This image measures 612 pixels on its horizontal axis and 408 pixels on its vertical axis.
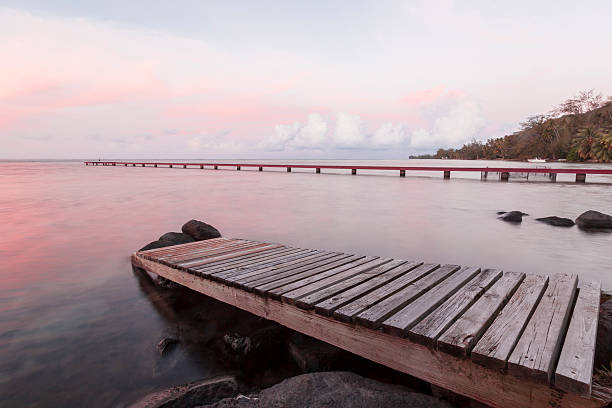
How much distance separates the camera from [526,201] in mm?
15820

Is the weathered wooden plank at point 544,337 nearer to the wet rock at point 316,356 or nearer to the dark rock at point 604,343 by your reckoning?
the dark rock at point 604,343

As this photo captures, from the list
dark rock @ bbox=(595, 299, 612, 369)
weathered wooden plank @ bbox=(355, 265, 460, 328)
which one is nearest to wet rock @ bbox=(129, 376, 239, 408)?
weathered wooden plank @ bbox=(355, 265, 460, 328)

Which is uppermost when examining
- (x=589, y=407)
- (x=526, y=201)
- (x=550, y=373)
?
(x=550, y=373)

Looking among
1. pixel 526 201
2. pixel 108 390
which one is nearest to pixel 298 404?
pixel 108 390

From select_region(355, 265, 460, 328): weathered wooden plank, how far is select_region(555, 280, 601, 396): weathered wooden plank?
1062mm

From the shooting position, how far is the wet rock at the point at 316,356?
2.96m

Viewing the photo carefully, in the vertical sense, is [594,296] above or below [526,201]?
above

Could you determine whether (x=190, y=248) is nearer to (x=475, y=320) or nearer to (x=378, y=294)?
(x=378, y=294)

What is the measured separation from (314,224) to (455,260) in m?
4.96

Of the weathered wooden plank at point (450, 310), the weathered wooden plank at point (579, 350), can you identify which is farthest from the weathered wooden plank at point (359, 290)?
the weathered wooden plank at point (579, 350)

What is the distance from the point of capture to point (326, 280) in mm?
3482

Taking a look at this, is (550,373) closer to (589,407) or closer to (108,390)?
(589,407)

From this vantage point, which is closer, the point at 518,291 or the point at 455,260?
the point at 518,291

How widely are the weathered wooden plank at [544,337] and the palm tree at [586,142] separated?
3225 inches
